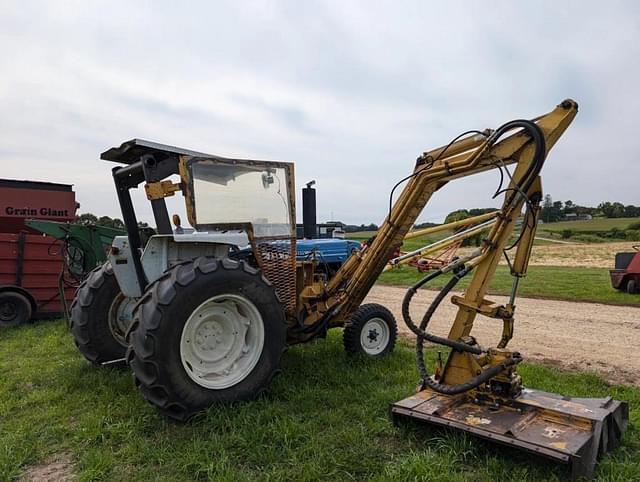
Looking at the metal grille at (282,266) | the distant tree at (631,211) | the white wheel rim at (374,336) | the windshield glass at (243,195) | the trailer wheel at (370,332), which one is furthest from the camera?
the distant tree at (631,211)

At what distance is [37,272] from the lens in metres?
8.88

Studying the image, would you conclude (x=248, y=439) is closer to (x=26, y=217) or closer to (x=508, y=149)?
(x=508, y=149)

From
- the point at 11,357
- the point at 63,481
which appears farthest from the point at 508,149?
the point at 11,357

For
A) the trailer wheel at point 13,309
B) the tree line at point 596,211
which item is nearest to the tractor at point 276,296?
the trailer wheel at point 13,309

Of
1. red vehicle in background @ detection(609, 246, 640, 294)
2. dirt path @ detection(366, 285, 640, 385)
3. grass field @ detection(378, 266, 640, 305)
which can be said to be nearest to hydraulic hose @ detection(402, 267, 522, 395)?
dirt path @ detection(366, 285, 640, 385)

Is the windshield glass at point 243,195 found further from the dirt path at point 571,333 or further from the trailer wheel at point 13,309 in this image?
the trailer wheel at point 13,309

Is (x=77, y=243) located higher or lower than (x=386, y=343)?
higher

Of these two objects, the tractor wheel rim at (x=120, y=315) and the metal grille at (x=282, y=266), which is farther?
the tractor wheel rim at (x=120, y=315)

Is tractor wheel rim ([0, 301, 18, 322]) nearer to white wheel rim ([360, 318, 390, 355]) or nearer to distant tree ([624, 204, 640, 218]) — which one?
white wheel rim ([360, 318, 390, 355])

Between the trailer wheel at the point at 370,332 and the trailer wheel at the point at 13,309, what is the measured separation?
628 centimetres

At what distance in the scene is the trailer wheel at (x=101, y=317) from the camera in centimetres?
514

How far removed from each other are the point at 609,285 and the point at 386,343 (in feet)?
33.2

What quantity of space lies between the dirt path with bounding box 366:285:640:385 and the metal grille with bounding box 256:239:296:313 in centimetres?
309

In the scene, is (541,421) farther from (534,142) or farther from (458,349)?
(534,142)
